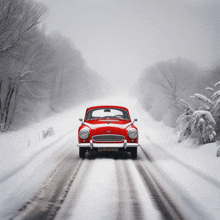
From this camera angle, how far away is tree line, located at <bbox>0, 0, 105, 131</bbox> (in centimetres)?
1407

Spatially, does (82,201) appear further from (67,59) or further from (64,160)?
(67,59)

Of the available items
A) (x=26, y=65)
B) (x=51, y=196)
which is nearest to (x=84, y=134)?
A: (x=51, y=196)

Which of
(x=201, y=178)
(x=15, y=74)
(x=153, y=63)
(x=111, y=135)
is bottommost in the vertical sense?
(x=201, y=178)

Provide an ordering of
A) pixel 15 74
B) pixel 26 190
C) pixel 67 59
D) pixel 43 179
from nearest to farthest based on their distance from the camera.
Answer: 1. pixel 26 190
2. pixel 43 179
3. pixel 15 74
4. pixel 67 59

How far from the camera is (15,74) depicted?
16.7 m

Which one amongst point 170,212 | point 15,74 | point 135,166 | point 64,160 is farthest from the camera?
point 15,74

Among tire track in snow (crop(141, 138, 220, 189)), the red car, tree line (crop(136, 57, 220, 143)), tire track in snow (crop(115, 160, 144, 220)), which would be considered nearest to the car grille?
the red car

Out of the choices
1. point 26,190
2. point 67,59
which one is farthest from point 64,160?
point 67,59

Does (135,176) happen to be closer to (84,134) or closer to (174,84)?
(84,134)

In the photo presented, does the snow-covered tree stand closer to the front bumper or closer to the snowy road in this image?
the front bumper

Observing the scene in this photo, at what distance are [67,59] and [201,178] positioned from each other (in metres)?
32.0

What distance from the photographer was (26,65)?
17031 mm

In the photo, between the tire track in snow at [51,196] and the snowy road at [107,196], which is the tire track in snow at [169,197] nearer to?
the snowy road at [107,196]

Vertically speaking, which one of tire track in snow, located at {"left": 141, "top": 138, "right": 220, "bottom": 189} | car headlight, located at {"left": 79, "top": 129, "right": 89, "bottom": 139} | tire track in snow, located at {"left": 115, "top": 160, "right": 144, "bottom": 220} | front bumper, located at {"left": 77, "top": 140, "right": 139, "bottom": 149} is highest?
car headlight, located at {"left": 79, "top": 129, "right": 89, "bottom": 139}
